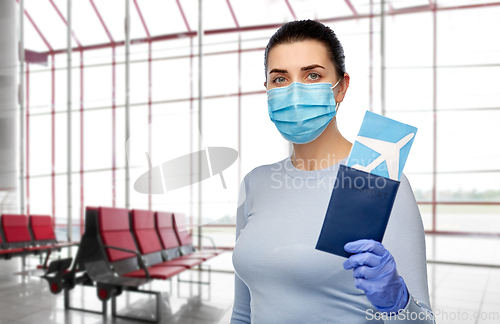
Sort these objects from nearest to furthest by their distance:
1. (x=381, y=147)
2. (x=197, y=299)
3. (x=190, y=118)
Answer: (x=381, y=147) → (x=190, y=118) → (x=197, y=299)

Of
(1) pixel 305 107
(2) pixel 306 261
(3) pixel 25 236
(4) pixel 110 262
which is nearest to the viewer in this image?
(2) pixel 306 261

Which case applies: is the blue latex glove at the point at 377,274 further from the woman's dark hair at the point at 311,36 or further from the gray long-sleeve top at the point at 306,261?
the woman's dark hair at the point at 311,36

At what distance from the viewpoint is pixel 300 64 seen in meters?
0.91

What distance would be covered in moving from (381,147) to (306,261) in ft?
1.05

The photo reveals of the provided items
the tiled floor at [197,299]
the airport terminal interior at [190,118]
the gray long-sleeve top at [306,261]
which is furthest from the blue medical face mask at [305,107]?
the tiled floor at [197,299]

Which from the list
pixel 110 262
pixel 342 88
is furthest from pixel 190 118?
pixel 342 88

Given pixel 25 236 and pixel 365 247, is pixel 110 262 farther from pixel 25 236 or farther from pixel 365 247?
pixel 25 236

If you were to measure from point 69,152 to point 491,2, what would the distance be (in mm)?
8638

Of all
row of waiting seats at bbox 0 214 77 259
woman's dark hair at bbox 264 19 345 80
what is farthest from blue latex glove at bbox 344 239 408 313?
row of waiting seats at bbox 0 214 77 259

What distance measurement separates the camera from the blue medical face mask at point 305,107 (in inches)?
37.1

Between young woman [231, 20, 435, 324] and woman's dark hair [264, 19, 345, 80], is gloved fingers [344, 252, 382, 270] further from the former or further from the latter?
woman's dark hair [264, 19, 345, 80]

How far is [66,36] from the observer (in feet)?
26.0

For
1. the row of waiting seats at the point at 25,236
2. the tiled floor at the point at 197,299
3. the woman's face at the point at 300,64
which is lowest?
the tiled floor at the point at 197,299

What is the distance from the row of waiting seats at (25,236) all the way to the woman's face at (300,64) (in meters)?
5.45
